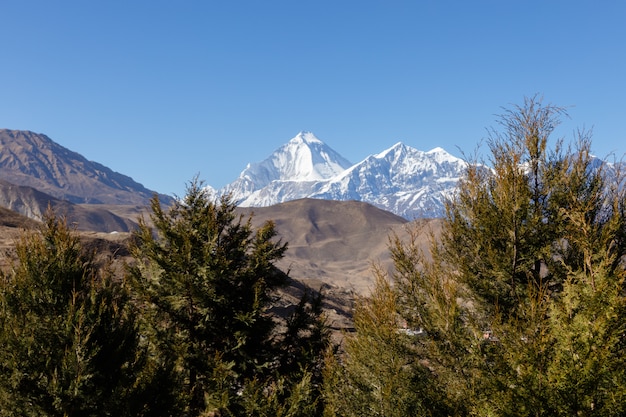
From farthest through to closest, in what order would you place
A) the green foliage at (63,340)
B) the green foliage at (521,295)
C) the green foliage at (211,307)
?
the green foliage at (211,307), the green foliage at (63,340), the green foliage at (521,295)

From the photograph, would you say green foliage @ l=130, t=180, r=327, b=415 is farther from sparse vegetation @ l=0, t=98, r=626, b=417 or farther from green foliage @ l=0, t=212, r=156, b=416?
green foliage @ l=0, t=212, r=156, b=416

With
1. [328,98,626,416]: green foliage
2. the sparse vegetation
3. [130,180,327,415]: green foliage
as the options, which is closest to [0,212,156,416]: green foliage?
the sparse vegetation

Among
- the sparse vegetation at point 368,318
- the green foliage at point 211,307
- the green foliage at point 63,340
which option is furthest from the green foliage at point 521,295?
the green foliage at point 63,340

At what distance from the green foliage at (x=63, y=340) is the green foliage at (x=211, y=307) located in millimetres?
1757

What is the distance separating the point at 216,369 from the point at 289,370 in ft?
13.8

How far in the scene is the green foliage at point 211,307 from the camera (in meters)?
14.3

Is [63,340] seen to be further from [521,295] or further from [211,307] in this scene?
[521,295]

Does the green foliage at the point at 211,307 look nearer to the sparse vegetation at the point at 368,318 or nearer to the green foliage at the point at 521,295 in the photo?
the sparse vegetation at the point at 368,318

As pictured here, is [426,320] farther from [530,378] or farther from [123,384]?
[123,384]

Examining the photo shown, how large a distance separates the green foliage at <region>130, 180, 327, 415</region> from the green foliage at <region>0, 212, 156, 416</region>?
1.76 metres

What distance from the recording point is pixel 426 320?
1423 centimetres

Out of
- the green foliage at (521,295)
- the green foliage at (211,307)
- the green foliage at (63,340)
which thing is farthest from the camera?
the green foliage at (211,307)

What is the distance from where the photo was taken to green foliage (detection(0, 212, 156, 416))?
1079cm

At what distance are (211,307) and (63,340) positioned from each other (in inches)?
180
